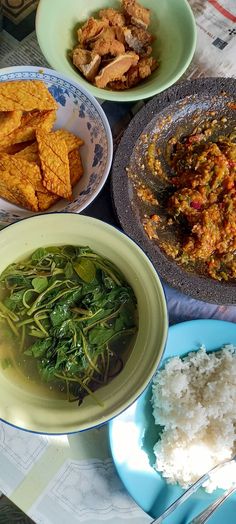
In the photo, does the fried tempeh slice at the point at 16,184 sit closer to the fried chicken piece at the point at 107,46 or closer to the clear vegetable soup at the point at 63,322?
the clear vegetable soup at the point at 63,322

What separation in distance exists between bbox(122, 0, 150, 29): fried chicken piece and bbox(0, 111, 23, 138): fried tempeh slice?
1.19ft

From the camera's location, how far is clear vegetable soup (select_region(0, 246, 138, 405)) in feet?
3.50

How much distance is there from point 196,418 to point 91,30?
0.89 metres

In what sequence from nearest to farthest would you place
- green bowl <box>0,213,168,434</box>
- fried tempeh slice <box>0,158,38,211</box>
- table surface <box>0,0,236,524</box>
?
green bowl <box>0,213,168,434</box> < fried tempeh slice <box>0,158,38,211</box> < table surface <box>0,0,236,524</box>

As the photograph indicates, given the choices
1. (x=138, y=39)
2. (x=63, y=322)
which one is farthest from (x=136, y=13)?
Answer: (x=63, y=322)

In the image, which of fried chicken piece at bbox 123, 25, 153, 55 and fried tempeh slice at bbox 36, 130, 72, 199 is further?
fried chicken piece at bbox 123, 25, 153, 55

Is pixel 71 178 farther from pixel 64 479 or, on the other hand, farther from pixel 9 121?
pixel 64 479

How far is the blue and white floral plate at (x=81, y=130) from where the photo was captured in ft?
3.77

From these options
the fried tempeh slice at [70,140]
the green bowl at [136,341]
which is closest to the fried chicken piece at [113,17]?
the fried tempeh slice at [70,140]

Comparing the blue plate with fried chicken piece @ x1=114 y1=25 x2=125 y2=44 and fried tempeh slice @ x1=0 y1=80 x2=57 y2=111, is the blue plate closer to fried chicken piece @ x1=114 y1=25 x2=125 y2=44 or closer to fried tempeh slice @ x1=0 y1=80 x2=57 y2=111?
fried tempeh slice @ x1=0 y1=80 x2=57 y2=111

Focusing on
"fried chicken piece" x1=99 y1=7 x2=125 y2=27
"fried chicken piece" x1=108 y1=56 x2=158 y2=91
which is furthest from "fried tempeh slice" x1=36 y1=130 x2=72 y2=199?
"fried chicken piece" x1=99 y1=7 x2=125 y2=27

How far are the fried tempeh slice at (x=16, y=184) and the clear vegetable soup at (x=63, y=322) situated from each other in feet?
0.43

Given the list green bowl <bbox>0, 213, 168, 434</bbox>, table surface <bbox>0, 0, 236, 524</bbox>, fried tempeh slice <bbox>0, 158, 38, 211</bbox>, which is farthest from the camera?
table surface <bbox>0, 0, 236, 524</bbox>

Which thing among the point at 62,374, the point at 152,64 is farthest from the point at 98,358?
the point at 152,64
